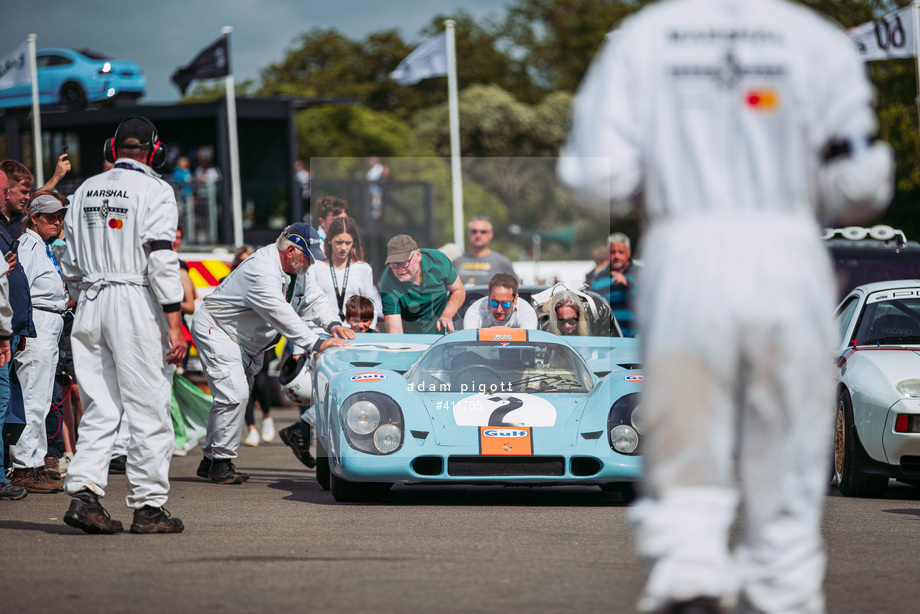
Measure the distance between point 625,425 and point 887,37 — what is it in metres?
14.5

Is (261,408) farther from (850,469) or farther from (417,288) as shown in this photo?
(850,469)

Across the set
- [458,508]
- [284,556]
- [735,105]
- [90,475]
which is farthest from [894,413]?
[735,105]

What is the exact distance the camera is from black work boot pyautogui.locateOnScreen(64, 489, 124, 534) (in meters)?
6.50

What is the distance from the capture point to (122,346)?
6.54 m

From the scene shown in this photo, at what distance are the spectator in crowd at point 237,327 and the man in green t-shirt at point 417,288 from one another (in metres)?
0.47

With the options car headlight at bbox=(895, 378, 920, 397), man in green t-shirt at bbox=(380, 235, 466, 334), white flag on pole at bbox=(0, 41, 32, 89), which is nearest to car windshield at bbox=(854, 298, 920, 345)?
car headlight at bbox=(895, 378, 920, 397)

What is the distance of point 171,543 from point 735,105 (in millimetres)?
3828

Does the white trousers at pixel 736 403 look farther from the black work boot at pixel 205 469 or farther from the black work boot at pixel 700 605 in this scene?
the black work boot at pixel 205 469

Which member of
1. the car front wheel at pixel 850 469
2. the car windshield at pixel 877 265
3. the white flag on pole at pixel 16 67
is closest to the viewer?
the car front wheel at pixel 850 469

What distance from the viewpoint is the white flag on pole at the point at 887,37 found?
2039 cm

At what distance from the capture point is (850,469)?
887 cm

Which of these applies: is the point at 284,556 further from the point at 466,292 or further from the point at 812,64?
the point at 466,292

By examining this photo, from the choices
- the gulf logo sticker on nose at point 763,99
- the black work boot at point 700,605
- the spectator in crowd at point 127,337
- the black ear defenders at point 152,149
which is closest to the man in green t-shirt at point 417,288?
the black ear defenders at point 152,149

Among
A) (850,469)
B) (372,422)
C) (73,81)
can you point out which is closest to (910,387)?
(850,469)
